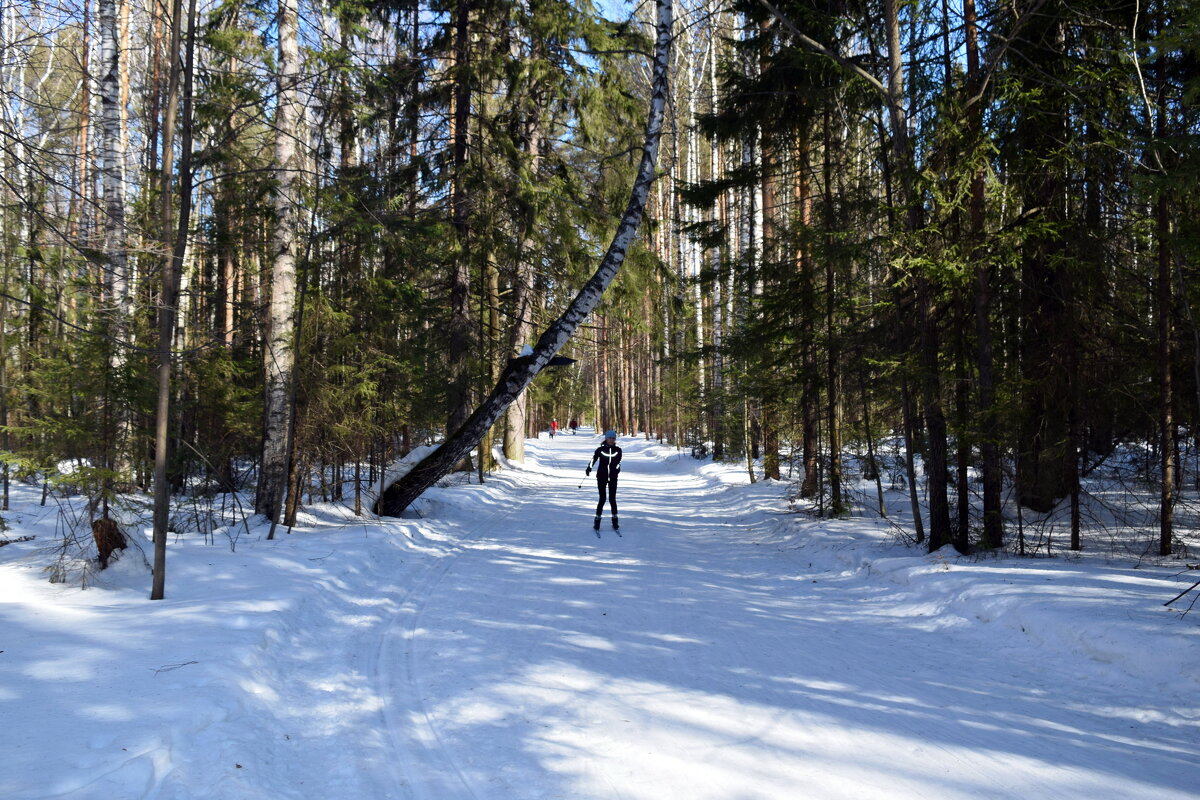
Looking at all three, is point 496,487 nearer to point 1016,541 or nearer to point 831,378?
point 831,378

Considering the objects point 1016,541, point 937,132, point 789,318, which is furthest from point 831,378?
point 937,132

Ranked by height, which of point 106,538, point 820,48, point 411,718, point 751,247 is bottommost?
point 411,718

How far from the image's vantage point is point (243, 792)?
3453 millimetres

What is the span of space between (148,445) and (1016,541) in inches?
479

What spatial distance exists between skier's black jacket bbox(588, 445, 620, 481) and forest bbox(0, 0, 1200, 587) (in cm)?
228

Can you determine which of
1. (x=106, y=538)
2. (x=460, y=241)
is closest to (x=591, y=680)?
(x=106, y=538)

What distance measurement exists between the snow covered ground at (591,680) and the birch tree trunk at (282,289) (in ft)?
6.54

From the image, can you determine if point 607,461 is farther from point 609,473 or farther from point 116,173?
point 116,173

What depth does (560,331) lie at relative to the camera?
1192 centimetres

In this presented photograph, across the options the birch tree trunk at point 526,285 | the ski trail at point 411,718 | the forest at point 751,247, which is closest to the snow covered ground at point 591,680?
the ski trail at point 411,718

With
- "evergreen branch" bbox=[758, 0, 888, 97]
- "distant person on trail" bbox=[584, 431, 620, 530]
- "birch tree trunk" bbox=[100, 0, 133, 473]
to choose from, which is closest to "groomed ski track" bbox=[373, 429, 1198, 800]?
"distant person on trail" bbox=[584, 431, 620, 530]

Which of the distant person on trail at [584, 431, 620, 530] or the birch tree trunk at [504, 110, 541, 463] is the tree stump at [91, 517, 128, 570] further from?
Result: the birch tree trunk at [504, 110, 541, 463]

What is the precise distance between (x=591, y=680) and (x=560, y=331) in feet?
25.0

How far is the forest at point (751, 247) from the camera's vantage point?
8.01m
